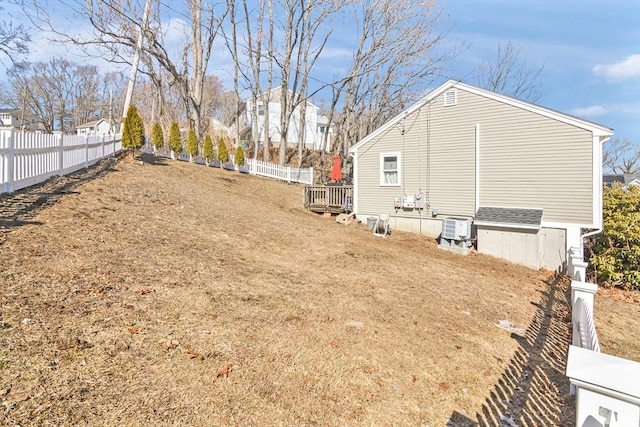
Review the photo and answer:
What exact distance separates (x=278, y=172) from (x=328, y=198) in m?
8.29

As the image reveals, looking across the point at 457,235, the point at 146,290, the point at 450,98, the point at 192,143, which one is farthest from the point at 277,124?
the point at 146,290

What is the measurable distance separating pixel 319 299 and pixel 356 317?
0.66 meters

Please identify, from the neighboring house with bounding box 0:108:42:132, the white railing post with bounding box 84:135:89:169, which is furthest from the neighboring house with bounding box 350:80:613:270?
the neighboring house with bounding box 0:108:42:132

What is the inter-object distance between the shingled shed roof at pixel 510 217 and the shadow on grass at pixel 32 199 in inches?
427

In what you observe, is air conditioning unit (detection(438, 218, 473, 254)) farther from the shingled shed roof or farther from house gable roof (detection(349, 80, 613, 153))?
house gable roof (detection(349, 80, 613, 153))

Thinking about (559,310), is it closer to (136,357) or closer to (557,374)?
(557,374)

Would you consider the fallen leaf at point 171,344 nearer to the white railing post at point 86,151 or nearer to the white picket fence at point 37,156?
the white picket fence at point 37,156

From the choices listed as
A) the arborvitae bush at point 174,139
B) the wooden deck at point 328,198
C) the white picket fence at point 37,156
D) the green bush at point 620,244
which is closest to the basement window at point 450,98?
the wooden deck at point 328,198

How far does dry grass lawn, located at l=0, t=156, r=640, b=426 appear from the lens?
268 centimetres

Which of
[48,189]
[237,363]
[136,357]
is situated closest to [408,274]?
[237,363]

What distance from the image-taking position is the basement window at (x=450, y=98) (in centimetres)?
1215

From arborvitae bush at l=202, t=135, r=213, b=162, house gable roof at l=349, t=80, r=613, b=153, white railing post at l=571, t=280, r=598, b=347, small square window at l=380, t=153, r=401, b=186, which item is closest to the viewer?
white railing post at l=571, t=280, r=598, b=347

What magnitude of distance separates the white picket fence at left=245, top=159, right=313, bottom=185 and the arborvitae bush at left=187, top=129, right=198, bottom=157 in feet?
11.5

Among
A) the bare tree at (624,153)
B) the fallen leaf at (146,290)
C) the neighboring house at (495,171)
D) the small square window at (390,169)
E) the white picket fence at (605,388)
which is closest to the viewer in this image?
the white picket fence at (605,388)
